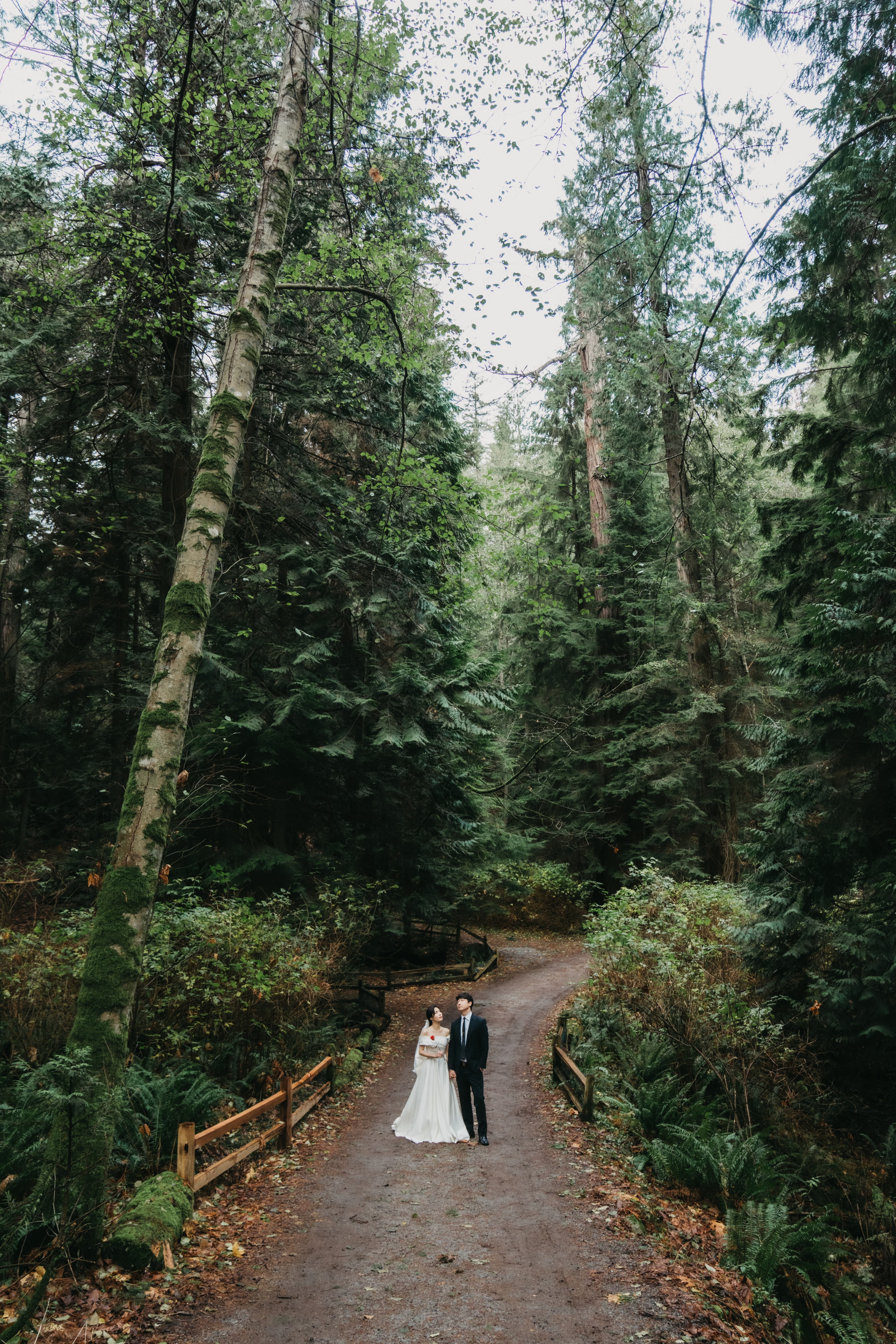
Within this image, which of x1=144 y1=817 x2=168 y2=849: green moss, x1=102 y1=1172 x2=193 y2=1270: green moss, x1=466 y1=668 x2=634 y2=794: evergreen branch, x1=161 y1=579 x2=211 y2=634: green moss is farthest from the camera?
x1=466 y1=668 x2=634 y2=794: evergreen branch

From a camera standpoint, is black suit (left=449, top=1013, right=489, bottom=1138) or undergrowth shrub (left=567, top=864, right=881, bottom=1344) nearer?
undergrowth shrub (left=567, top=864, right=881, bottom=1344)

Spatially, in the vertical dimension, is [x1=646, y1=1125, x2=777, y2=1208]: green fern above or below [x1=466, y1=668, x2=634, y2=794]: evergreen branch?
below

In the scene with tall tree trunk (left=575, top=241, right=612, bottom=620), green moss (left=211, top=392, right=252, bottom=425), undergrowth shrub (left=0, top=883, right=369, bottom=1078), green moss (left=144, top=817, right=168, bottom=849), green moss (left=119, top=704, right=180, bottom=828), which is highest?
tall tree trunk (left=575, top=241, right=612, bottom=620)

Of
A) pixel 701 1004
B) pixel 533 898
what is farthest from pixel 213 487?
pixel 533 898

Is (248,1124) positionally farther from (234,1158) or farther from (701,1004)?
(701,1004)

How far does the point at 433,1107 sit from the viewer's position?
26.6 feet

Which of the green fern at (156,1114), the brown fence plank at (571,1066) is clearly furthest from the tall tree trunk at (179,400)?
the brown fence plank at (571,1066)

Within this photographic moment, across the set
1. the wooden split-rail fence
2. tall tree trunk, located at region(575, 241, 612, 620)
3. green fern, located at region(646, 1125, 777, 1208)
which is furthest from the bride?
tall tree trunk, located at region(575, 241, 612, 620)

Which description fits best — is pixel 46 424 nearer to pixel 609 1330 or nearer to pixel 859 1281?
pixel 609 1330

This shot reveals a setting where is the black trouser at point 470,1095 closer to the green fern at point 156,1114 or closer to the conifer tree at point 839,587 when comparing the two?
the green fern at point 156,1114

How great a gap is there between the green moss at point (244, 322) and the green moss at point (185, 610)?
2236 mm

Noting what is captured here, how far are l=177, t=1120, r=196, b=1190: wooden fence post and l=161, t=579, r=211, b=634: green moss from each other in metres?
3.74

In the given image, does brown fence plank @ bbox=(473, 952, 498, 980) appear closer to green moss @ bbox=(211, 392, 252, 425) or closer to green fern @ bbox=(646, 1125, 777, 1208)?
green fern @ bbox=(646, 1125, 777, 1208)

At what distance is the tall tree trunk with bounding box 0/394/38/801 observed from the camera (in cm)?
1293
